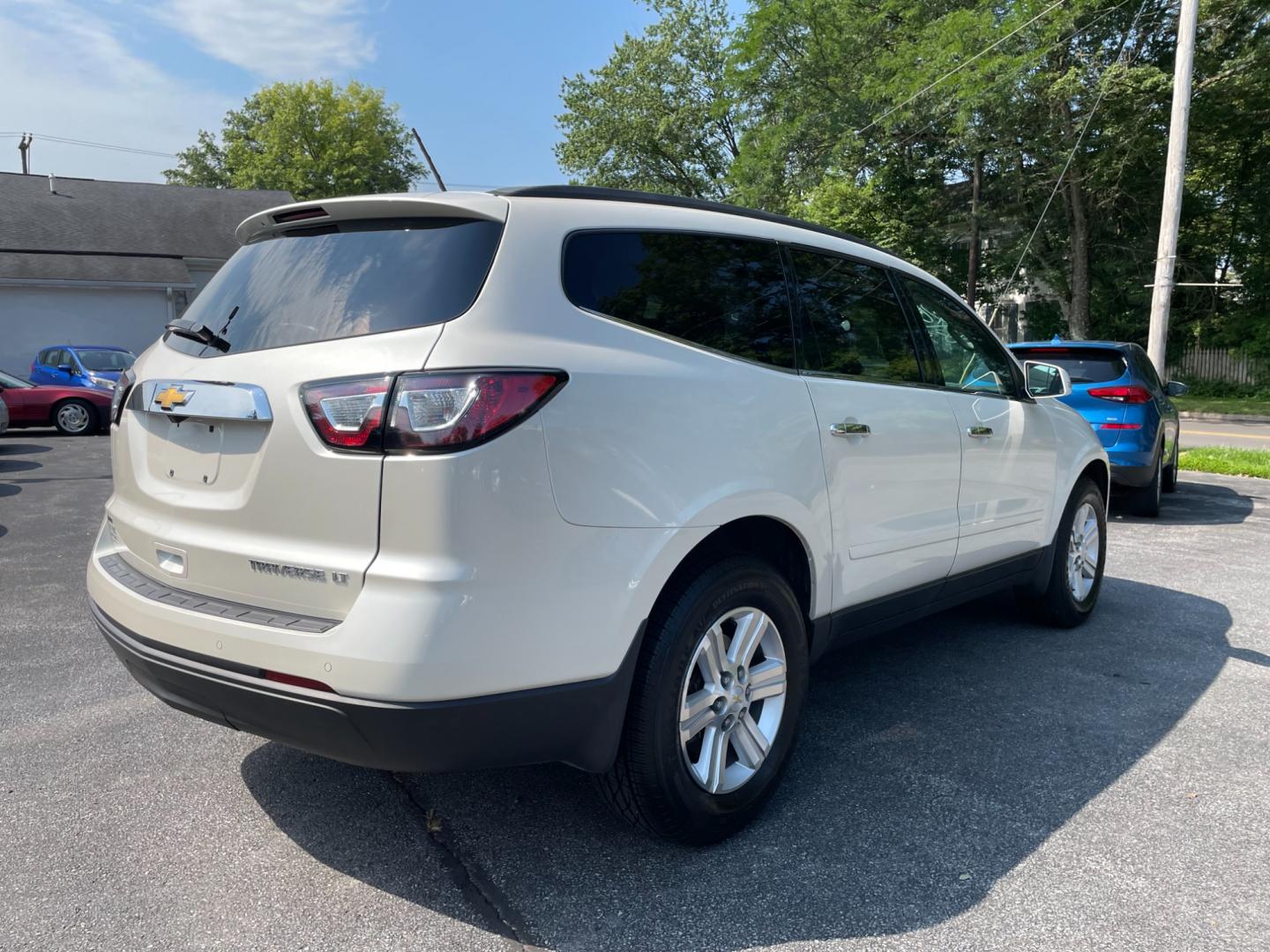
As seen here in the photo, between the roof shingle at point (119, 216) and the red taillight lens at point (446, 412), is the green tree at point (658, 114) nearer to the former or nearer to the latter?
the roof shingle at point (119, 216)

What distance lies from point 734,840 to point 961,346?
2.49 m

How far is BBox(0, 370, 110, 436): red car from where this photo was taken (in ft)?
52.6

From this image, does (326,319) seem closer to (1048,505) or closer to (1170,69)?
(1048,505)

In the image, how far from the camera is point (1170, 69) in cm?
2347

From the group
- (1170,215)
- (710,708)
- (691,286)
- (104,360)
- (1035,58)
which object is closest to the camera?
(710,708)

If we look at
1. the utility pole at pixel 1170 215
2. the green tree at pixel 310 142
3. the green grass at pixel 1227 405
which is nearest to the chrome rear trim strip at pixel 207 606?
the utility pole at pixel 1170 215

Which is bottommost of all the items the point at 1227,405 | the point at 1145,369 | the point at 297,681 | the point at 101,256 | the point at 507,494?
the point at 297,681

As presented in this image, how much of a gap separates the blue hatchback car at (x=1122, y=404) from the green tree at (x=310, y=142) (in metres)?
48.4

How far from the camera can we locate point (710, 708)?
2770 mm

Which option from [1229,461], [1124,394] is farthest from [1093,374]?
[1229,461]

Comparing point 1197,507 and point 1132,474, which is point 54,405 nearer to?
point 1132,474

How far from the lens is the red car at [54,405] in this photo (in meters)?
16.0

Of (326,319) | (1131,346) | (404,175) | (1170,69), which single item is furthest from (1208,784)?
(404,175)

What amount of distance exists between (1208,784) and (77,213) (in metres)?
36.8
